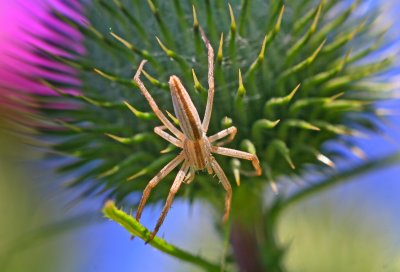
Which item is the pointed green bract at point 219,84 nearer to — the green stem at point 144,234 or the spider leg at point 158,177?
the spider leg at point 158,177

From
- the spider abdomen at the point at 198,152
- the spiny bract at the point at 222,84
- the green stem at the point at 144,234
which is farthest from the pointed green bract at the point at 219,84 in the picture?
the green stem at the point at 144,234

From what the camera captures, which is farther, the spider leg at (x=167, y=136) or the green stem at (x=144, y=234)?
the spider leg at (x=167, y=136)

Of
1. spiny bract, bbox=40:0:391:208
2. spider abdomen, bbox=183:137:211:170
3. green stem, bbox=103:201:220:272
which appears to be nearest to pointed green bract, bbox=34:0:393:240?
spiny bract, bbox=40:0:391:208

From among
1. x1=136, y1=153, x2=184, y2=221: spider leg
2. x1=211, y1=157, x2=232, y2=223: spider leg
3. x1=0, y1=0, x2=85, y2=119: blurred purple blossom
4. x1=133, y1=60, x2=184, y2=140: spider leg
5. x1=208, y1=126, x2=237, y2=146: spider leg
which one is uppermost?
x1=0, y1=0, x2=85, y2=119: blurred purple blossom

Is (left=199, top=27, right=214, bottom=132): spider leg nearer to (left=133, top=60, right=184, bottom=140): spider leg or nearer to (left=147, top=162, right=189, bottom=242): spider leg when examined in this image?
(left=133, top=60, right=184, bottom=140): spider leg

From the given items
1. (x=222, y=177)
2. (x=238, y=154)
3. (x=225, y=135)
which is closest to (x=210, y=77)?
(x=225, y=135)
